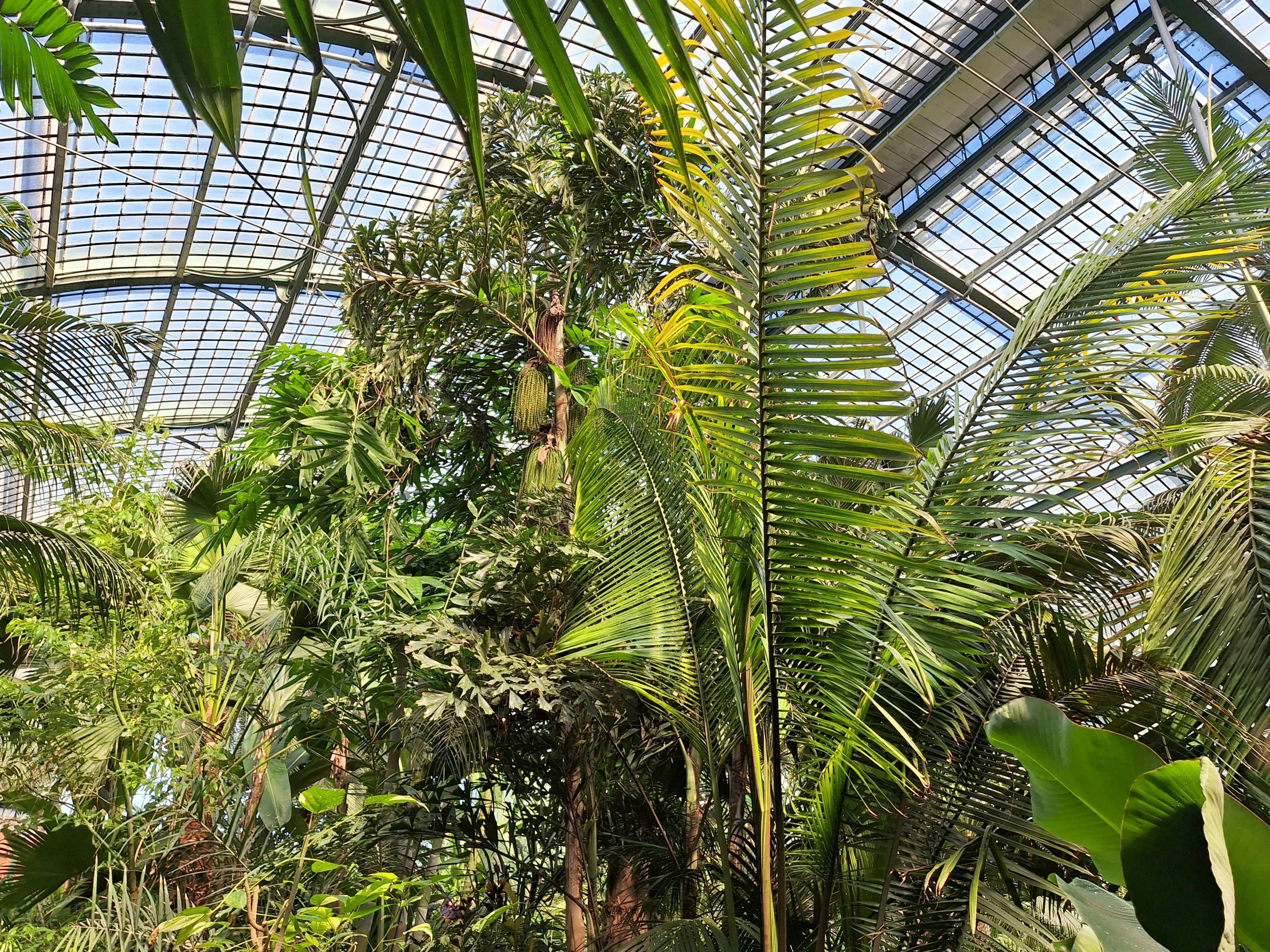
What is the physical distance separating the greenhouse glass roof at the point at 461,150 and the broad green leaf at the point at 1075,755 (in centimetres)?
1106

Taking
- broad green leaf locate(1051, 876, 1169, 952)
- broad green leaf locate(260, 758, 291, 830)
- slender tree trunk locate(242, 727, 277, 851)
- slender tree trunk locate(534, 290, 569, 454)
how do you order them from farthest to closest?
slender tree trunk locate(534, 290, 569, 454) < slender tree trunk locate(242, 727, 277, 851) < broad green leaf locate(260, 758, 291, 830) < broad green leaf locate(1051, 876, 1169, 952)

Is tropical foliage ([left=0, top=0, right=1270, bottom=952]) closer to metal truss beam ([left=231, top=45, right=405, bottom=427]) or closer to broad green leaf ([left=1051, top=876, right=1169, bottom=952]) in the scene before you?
broad green leaf ([left=1051, top=876, right=1169, bottom=952])

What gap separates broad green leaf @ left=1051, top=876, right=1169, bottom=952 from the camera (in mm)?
1715

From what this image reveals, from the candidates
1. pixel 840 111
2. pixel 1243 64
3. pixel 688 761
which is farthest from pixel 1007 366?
pixel 1243 64

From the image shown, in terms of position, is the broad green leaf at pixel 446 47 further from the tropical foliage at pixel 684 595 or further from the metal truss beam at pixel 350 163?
the metal truss beam at pixel 350 163

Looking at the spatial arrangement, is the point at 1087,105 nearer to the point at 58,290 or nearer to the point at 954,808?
the point at 954,808

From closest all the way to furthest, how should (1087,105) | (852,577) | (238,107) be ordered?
(238,107), (852,577), (1087,105)

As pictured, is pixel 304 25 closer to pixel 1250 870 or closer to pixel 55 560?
pixel 1250 870

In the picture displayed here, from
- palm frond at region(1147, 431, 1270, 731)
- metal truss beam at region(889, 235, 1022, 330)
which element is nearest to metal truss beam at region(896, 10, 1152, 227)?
metal truss beam at region(889, 235, 1022, 330)

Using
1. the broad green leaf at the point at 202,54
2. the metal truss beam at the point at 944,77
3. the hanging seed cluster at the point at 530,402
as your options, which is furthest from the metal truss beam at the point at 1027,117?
the broad green leaf at the point at 202,54

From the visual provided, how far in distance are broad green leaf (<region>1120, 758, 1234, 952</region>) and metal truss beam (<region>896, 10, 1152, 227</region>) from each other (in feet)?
40.9

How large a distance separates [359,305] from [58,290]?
48.3 feet

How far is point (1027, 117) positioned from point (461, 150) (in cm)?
888

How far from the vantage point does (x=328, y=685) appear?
411 cm
